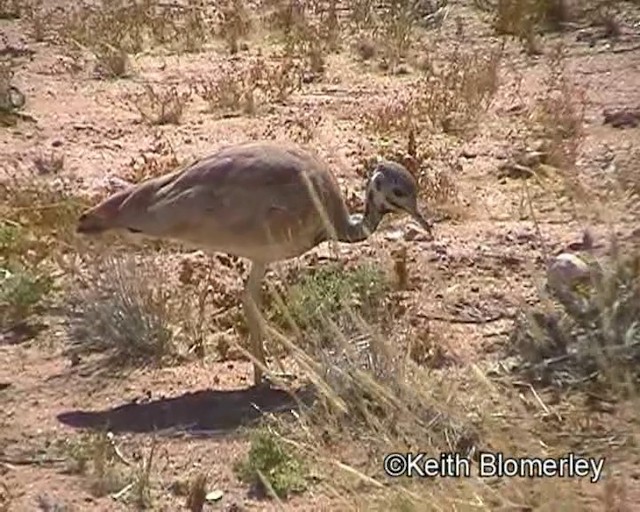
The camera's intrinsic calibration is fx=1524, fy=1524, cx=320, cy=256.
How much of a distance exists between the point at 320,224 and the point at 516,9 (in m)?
6.20

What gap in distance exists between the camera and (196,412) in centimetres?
570

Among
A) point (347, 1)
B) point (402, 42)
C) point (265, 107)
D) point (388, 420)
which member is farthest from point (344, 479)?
point (347, 1)

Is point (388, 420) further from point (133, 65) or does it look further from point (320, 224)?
point (133, 65)

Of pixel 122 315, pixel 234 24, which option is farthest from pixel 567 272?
pixel 234 24

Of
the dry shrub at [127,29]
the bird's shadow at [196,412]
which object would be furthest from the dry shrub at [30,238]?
the dry shrub at [127,29]

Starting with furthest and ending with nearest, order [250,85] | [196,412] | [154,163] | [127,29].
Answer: [127,29]
[250,85]
[154,163]
[196,412]

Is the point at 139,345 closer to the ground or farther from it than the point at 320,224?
closer to the ground

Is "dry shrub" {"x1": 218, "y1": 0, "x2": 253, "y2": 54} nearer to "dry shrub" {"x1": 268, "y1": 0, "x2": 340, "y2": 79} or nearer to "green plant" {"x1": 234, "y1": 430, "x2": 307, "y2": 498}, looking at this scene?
"dry shrub" {"x1": 268, "y1": 0, "x2": 340, "y2": 79}

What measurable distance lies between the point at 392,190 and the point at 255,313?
2.57 ft

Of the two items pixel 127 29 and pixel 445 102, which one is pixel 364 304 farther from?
pixel 127 29

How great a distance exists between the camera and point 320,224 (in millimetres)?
5988

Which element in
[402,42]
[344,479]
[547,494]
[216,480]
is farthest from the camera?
[402,42]

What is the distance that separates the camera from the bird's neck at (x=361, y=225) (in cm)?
622

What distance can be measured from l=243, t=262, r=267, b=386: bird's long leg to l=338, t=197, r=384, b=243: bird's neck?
0.37 metres
